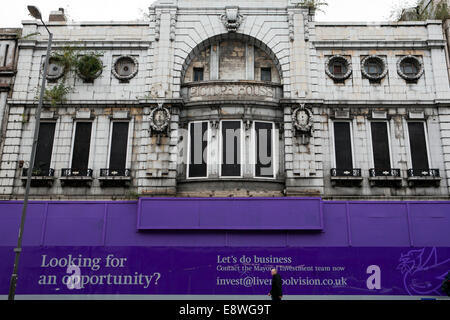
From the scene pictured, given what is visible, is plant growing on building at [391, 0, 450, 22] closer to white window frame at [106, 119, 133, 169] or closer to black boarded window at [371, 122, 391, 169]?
black boarded window at [371, 122, 391, 169]

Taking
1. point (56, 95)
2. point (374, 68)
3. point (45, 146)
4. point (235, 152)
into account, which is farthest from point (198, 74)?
point (374, 68)

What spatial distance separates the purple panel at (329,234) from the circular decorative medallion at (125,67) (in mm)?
10833

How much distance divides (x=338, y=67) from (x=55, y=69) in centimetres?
1430

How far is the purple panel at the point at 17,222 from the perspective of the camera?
14.6 m

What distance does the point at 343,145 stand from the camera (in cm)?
1666

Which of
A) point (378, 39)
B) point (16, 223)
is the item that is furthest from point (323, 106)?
point (16, 223)

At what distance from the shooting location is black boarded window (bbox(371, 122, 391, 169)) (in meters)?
16.3

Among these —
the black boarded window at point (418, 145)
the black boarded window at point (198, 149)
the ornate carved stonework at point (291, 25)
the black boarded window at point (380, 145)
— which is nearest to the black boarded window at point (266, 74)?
the ornate carved stonework at point (291, 25)

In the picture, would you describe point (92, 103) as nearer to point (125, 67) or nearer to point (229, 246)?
point (125, 67)

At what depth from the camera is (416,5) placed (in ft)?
68.1

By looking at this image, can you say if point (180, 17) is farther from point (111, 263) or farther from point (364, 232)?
point (364, 232)

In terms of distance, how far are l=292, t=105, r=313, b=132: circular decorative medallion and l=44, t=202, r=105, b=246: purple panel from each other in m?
9.38

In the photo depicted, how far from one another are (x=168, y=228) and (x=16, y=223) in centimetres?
649

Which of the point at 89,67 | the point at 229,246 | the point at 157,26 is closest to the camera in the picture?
the point at 229,246
